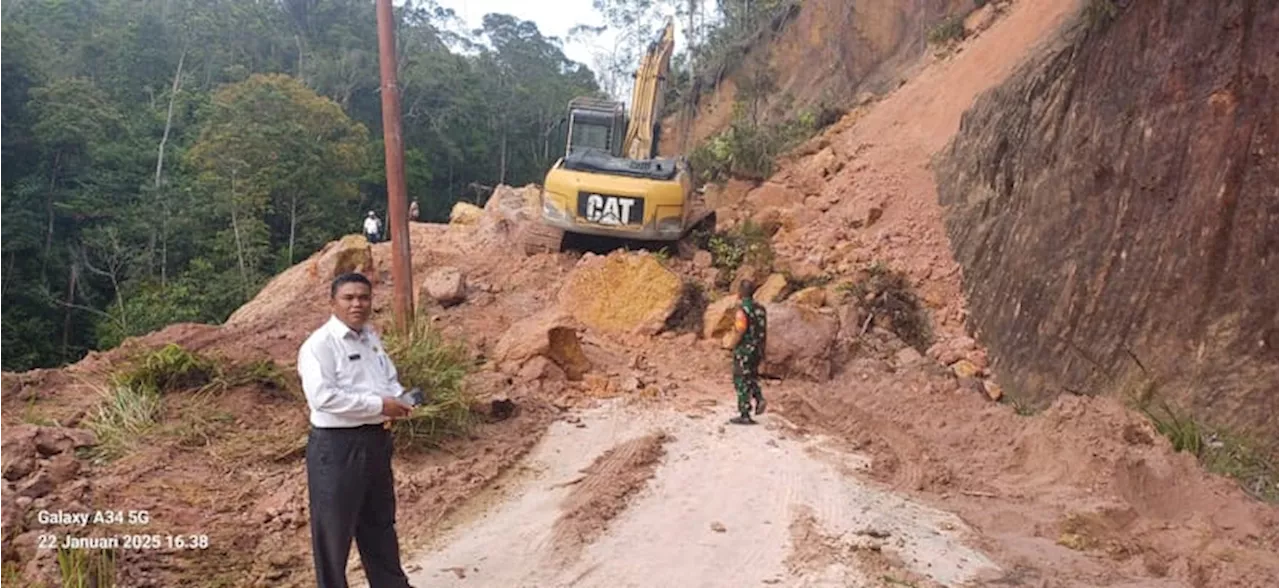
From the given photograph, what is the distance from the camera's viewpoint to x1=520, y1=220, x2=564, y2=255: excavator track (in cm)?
1408

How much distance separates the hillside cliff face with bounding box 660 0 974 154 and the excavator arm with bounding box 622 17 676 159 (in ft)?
27.4

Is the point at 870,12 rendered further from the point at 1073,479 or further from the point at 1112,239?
the point at 1073,479

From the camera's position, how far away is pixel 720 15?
39781 millimetres

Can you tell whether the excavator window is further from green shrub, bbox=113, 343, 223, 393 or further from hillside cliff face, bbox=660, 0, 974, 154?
hillside cliff face, bbox=660, 0, 974, 154

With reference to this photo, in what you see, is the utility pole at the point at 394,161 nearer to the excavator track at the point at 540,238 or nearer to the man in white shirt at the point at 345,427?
the excavator track at the point at 540,238

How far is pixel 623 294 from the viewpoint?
11.7m

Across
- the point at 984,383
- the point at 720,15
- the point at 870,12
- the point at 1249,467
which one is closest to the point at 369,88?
the point at 720,15

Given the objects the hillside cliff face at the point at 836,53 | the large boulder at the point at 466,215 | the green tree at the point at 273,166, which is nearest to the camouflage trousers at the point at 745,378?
the large boulder at the point at 466,215

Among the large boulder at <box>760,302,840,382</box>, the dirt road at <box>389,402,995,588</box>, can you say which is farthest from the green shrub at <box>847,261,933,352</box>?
the dirt road at <box>389,402,995,588</box>

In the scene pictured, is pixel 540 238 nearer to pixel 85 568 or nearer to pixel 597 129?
pixel 597 129

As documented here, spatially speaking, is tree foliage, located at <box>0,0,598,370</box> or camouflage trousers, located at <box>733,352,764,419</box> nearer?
camouflage trousers, located at <box>733,352,764,419</box>

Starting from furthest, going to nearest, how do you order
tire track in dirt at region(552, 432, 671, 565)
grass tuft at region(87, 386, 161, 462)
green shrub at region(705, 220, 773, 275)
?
green shrub at region(705, 220, 773, 275) → grass tuft at region(87, 386, 161, 462) → tire track in dirt at region(552, 432, 671, 565)

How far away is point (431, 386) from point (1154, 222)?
6445 millimetres

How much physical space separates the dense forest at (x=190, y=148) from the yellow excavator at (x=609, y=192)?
10810mm
